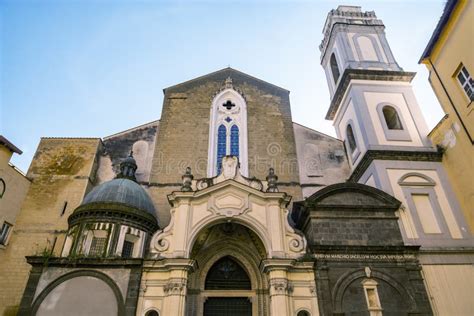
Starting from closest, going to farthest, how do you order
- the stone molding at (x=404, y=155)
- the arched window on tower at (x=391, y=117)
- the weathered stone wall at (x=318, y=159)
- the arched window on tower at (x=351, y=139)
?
the stone molding at (x=404, y=155) → the arched window on tower at (x=391, y=117) → the weathered stone wall at (x=318, y=159) → the arched window on tower at (x=351, y=139)

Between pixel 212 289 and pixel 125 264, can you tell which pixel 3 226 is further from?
pixel 212 289

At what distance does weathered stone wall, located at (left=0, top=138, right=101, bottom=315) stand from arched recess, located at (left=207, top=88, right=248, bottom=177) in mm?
6787

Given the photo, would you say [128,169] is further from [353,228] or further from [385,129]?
[385,129]

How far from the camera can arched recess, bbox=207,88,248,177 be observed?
1925cm

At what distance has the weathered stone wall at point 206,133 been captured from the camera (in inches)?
731

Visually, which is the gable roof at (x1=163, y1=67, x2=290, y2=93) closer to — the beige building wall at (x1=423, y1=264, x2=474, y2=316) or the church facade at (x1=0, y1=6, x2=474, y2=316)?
the church facade at (x1=0, y1=6, x2=474, y2=316)

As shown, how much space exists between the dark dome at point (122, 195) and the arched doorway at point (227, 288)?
4.33 metres

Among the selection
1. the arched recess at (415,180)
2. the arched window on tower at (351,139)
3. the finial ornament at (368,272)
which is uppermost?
the arched window on tower at (351,139)

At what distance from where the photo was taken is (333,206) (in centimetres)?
1369

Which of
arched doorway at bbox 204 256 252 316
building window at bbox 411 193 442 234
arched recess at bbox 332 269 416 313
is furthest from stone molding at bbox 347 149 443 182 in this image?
arched doorway at bbox 204 256 252 316

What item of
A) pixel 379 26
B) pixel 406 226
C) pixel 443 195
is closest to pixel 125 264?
pixel 406 226

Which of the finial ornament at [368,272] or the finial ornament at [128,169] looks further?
the finial ornament at [128,169]

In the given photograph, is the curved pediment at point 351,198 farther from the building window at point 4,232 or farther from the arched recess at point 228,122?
the building window at point 4,232

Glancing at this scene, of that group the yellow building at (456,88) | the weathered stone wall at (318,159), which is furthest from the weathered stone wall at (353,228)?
the weathered stone wall at (318,159)
